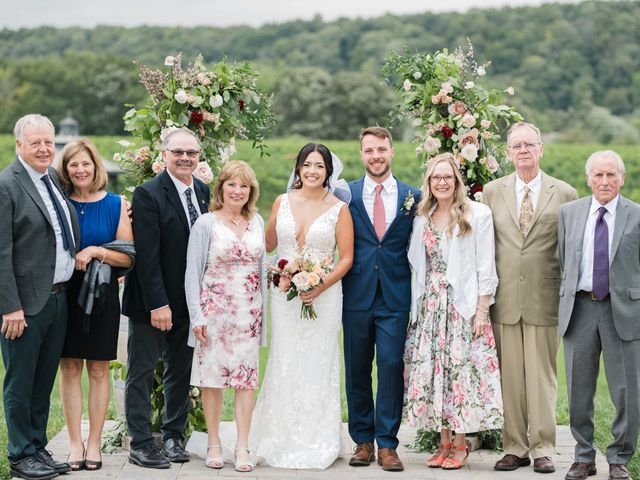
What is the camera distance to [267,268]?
6.30 metres

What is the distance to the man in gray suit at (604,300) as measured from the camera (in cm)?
595

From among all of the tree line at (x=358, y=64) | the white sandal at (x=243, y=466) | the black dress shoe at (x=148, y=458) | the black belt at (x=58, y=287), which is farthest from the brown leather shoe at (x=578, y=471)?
the tree line at (x=358, y=64)

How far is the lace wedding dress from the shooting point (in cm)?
645

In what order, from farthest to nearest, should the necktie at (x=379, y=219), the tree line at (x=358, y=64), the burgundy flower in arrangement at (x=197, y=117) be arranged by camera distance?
1. the tree line at (x=358, y=64)
2. the burgundy flower in arrangement at (x=197, y=117)
3. the necktie at (x=379, y=219)

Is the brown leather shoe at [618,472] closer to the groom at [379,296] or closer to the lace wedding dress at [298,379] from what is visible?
the groom at [379,296]

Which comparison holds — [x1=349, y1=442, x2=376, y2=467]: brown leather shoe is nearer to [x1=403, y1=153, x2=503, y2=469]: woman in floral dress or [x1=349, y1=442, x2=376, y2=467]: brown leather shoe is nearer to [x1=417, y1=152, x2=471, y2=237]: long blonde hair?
[x1=403, y1=153, x2=503, y2=469]: woman in floral dress

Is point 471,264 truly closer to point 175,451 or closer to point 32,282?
point 175,451

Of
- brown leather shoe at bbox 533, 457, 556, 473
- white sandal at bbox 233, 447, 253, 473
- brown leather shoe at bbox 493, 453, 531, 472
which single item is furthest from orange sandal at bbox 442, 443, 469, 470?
white sandal at bbox 233, 447, 253, 473

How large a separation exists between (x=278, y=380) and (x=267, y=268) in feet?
2.73

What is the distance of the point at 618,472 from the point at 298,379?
2204mm

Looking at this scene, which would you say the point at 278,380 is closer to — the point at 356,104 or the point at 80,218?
the point at 80,218

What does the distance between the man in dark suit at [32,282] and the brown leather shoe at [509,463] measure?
113 inches

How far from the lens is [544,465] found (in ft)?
20.6

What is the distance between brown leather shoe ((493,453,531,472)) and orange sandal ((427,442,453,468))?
13.2 inches
